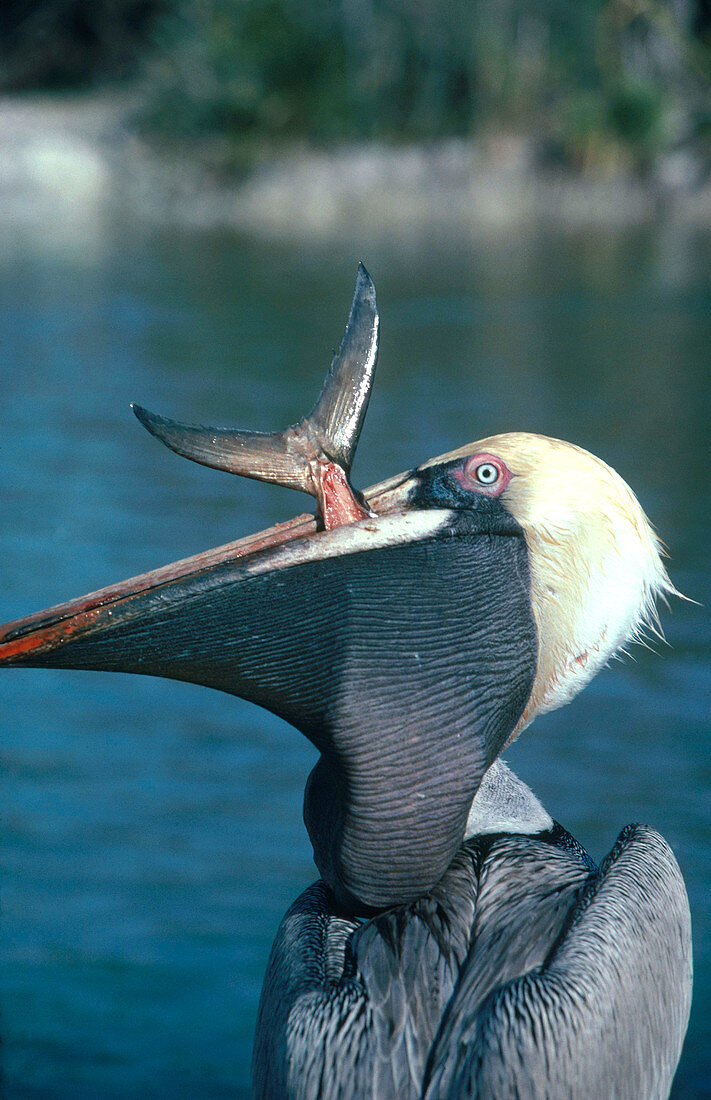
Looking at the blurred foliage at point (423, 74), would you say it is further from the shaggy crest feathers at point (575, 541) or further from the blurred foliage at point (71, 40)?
the shaggy crest feathers at point (575, 541)

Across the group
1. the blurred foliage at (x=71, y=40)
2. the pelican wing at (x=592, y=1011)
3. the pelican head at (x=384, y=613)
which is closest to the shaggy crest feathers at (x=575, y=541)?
the pelican head at (x=384, y=613)

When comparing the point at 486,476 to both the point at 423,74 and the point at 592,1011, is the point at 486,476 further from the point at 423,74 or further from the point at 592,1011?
the point at 423,74

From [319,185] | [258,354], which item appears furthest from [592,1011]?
[319,185]

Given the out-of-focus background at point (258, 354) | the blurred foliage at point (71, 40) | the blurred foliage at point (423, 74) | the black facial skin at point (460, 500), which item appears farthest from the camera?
the blurred foliage at point (71, 40)

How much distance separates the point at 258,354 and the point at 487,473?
7817mm

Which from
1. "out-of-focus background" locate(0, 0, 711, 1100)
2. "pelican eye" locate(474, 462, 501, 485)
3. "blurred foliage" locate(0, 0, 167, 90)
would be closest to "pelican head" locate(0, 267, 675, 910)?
"pelican eye" locate(474, 462, 501, 485)

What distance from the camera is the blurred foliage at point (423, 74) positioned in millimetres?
16656

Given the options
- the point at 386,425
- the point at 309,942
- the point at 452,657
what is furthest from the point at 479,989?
the point at 386,425

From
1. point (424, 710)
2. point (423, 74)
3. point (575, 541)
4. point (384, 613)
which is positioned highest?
point (423, 74)

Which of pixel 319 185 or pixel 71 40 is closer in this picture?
pixel 319 185

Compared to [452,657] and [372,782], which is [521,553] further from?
[372,782]

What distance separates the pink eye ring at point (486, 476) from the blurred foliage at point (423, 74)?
50.3ft

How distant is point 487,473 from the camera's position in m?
2.03

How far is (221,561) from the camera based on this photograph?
1.82m
